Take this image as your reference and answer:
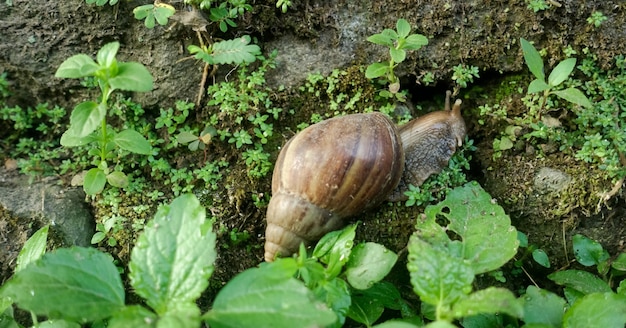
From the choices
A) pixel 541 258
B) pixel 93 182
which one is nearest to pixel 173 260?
pixel 93 182

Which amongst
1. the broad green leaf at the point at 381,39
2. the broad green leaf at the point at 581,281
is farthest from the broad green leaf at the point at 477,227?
the broad green leaf at the point at 381,39

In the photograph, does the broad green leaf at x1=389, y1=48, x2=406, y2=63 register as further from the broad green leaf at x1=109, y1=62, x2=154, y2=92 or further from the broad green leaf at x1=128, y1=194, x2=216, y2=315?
the broad green leaf at x1=128, y1=194, x2=216, y2=315

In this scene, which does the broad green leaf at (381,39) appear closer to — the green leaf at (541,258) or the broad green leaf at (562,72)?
the broad green leaf at (562,72)

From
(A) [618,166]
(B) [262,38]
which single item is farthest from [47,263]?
(A) [618,166]

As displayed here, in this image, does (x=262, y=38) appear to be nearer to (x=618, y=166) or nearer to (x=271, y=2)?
(x=271, y=2)

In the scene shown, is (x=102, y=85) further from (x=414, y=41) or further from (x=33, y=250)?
(x=414, y=41)

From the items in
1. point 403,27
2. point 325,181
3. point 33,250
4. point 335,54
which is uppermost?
point 403,27
